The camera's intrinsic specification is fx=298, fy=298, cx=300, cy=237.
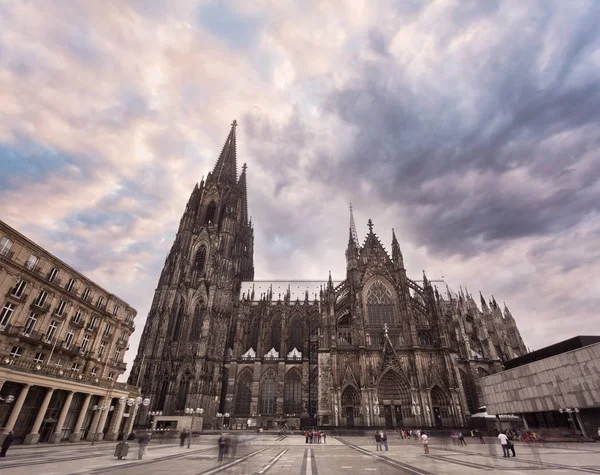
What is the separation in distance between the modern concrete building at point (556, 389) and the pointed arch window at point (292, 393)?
26470 millimetres

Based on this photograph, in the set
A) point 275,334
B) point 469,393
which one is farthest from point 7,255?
point 469,393

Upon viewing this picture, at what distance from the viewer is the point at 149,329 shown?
49.9 metres

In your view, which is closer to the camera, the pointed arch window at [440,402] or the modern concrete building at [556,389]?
the modern concrete building at [556,389]

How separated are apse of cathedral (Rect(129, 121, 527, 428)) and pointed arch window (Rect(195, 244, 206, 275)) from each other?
0.21 m

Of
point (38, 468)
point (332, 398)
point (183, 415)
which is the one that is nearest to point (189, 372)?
point (183, 415)

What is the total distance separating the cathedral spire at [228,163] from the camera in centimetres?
7238

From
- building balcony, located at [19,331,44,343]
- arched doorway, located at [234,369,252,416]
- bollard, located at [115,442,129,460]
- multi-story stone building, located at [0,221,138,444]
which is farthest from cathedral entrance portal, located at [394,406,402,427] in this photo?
building balcony, located at [19,331,44,343]

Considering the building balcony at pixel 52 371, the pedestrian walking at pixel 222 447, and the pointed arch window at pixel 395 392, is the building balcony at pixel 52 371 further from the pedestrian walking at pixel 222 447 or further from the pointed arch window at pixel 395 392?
the pointed arch window at pixel 395 392

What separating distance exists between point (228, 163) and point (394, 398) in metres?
62.7

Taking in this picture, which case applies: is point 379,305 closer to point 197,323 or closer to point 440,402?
point 440,402

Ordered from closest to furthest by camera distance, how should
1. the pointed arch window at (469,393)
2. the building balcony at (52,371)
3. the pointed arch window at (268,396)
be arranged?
the building balcony at (52,371)
the pointed arch window at (469,393)
the pointed arch window at (268,396)

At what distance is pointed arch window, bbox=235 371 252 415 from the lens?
47.2m

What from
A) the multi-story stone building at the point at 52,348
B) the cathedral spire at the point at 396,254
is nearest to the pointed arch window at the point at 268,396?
the multi-story stone building at the point at 52,348

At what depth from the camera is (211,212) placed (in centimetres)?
6694
